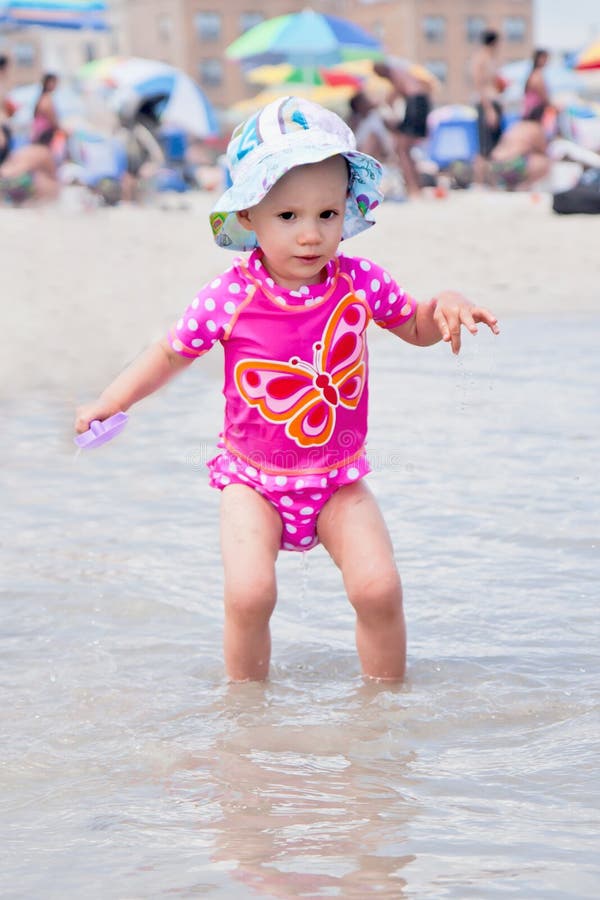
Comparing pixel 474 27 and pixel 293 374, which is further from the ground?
pixel 293 374

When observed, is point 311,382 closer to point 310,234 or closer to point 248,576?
point 310,234

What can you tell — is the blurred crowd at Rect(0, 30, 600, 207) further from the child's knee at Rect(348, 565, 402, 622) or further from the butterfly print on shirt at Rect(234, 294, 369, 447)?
the child's knee at Rect(348, 565, 402, 622)

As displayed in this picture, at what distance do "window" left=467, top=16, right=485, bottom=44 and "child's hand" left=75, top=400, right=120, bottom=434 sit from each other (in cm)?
7996

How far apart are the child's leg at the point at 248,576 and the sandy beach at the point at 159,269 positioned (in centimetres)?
399

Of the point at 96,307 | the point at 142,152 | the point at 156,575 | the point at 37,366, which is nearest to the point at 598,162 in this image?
the point at 142,152

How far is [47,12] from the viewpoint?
22.7m

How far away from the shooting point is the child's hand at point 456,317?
3.14 m

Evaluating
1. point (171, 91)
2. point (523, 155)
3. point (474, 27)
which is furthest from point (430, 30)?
point (523, 155)

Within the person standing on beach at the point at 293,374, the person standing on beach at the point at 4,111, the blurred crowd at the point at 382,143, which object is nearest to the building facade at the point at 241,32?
the blurred crowd at the point at 382,143

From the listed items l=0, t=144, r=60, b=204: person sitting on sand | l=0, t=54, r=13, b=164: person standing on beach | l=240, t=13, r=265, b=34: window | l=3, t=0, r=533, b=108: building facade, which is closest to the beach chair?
l=0, t=54, r=13, b=164: person standing on beach

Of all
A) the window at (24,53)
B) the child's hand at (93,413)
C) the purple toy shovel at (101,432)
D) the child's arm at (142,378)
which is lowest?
the window at (24,53)

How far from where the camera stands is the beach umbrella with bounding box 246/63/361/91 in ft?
87.1

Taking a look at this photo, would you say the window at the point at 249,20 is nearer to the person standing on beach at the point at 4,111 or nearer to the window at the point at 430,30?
the window at the point at 430,30

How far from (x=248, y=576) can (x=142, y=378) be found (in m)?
0.50
